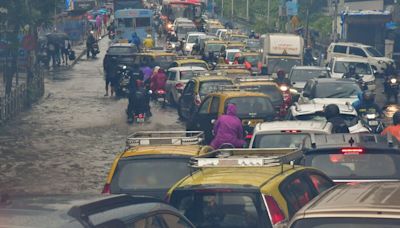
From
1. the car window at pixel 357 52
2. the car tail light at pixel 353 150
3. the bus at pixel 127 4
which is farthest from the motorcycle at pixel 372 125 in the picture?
the bus at pixel 127 4

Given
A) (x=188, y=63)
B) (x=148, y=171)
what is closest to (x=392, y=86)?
(x=188, y=63)

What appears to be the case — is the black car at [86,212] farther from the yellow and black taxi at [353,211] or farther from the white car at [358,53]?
the white car at [358,53]

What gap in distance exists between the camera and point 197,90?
106ft

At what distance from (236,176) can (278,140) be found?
6571 millimetres

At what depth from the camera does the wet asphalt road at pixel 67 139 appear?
71.4ft

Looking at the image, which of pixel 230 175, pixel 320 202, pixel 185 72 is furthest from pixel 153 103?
pixel 320 202

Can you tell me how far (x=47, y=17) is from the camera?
3859 centimetres

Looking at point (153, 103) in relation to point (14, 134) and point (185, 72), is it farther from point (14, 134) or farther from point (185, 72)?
point (14, 134)

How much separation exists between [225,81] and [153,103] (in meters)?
8.41

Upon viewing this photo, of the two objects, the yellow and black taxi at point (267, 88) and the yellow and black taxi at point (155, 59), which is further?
the yellow and black taxi at point (155, 59)

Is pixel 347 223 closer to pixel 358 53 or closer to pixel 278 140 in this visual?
pixel 278 140

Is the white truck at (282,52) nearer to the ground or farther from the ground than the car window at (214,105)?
nearer to the ground

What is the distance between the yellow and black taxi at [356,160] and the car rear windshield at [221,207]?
319cm

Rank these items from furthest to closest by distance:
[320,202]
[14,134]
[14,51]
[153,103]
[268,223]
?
[153,103] → [14,51] → [14,134] → [268,223] → [320,202]
